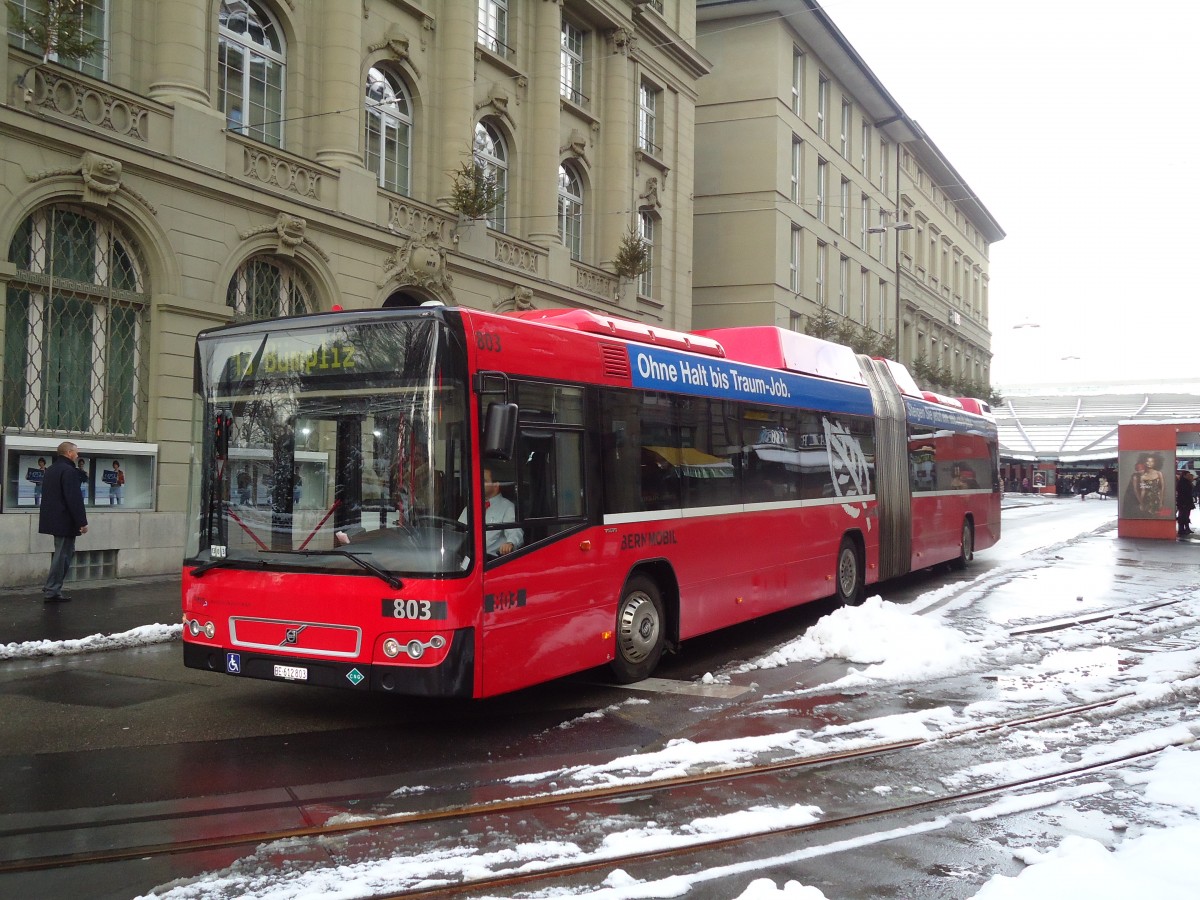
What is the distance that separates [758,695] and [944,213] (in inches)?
2322

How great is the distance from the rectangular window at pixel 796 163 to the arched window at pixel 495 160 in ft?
57.9

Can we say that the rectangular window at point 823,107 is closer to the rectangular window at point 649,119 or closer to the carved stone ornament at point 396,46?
the rectangular window at point 649,119

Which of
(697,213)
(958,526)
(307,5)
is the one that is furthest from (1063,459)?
(307,5)

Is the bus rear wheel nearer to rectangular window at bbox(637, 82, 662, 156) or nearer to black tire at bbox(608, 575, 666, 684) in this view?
black tire at bbox(608, 575, 666, 684)

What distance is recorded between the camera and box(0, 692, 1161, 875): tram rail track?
469cm

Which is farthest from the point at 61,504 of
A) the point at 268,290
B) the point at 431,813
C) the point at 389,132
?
the point at 389,132

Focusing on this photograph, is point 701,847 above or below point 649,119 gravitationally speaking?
below

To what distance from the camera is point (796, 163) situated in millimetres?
39219

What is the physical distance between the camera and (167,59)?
15.5 m

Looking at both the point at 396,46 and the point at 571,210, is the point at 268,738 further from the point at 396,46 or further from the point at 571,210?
the point at 571,210

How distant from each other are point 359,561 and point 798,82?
36.7 m

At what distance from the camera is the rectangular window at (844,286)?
42906 millimetres

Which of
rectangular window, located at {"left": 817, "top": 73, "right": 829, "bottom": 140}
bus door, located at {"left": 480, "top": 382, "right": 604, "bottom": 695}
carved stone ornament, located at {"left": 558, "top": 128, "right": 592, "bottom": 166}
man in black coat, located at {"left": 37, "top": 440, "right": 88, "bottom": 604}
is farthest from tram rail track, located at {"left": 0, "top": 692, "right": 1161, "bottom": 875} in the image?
rectangular window, located at {"left": 817, "top": 73, "right": 829, "bottom": 140}

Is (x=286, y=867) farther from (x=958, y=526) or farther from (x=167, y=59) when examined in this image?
(x=958, y=526)
